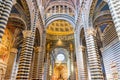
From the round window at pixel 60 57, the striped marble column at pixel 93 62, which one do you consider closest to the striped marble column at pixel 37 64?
the striped marble column at pixel 93 62

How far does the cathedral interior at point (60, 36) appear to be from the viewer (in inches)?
348

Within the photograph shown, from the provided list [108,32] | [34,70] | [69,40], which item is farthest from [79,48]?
[69,40]

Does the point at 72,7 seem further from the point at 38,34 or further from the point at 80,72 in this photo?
the point at 80,72

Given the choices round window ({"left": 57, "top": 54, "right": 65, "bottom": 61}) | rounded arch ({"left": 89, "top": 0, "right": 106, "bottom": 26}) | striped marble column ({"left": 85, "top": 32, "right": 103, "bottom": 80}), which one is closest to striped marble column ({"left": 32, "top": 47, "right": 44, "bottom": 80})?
striped marble column ({"left": 85, "top": 32, "right": 103, "bottom": 80})

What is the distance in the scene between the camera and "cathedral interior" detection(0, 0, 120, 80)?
8852 millimetres

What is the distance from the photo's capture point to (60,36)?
25.7 metres

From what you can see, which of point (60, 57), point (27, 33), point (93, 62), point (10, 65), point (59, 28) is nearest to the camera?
point (93, 62)

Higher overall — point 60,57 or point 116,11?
point 60,57

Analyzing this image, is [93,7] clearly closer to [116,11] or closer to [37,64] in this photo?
[116,11]

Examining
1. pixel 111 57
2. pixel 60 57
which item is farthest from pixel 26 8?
pixel 60 57

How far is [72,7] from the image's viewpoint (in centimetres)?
1888

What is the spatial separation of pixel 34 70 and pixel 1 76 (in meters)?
4.09

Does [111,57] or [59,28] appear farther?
[59,28]

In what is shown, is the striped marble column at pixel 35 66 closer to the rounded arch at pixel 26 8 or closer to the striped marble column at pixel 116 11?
the rounded arch at pixel 26 8
